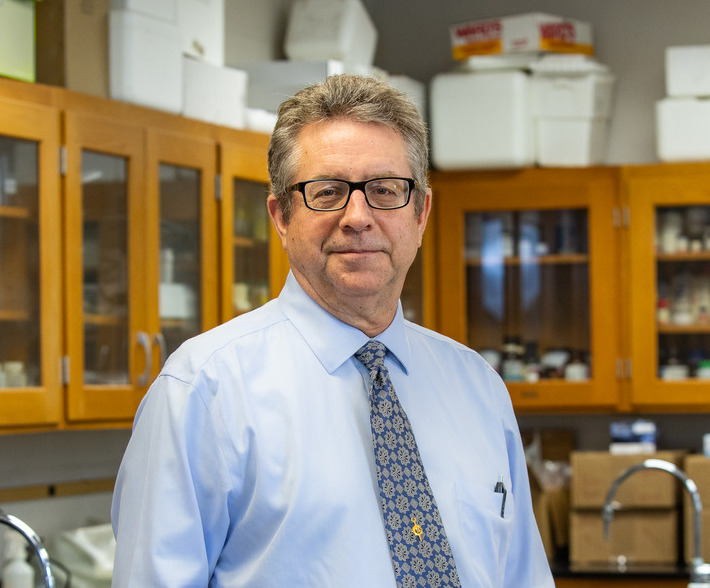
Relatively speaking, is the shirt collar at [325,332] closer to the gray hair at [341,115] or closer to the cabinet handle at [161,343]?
the gray hair at [341,115]

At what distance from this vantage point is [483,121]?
3486mm

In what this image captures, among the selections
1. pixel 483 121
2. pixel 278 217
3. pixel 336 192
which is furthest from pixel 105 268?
pixel 483 121

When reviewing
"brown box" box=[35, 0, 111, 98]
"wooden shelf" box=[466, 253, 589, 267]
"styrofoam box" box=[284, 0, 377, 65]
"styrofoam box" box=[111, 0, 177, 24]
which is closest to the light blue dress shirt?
"brown box" box=[35, 0, 111, 98]

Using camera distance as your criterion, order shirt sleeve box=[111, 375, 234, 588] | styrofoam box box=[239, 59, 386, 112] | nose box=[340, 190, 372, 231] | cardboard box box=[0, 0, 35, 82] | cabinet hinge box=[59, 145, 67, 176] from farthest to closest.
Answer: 1. styrofoam box box=[239, 59, 386, 112]
2. cabinet hinge box=[59, 145, 67, 176]
3. cardboard box box=[0, 0, 35, 82]
4. nose box=[340, 190, 372, 231]
5. shirt sleeve box=[111, 375, 234, 588]

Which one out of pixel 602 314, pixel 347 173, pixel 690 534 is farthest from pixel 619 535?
pixel 347 173

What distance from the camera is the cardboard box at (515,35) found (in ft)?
11.6

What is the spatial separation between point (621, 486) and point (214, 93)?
1.86 m

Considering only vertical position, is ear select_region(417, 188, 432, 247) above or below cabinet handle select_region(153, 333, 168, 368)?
above

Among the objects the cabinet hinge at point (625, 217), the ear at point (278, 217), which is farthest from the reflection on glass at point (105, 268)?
the cabinet hinge at point (625, 217)

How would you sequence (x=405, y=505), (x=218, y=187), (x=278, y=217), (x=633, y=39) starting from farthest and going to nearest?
(x=633, y=39)
(x=218, y=187)
(x=278, y=217)
(x=405, y=505)

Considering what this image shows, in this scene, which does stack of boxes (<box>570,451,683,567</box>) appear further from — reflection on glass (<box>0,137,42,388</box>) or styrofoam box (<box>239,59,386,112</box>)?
reflection on glass (<box>0,137,42,388</box>)

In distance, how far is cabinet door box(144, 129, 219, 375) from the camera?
2.60 metres

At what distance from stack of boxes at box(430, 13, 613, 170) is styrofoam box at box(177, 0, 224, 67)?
3.06 ft

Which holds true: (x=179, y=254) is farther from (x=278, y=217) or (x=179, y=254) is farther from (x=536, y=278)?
(x=536, y=278)
